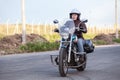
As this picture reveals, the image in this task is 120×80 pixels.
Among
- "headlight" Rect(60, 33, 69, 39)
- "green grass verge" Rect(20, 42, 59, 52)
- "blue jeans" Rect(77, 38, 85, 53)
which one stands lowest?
"green grass verge" Rect(20, 42, 59, 52)

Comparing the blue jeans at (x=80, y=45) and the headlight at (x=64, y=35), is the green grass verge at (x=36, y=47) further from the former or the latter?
the headlight at (x=64, y=35)

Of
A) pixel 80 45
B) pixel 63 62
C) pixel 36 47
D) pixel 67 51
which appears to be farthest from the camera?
pixel 36 47

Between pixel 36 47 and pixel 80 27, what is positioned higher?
pixel 80 27

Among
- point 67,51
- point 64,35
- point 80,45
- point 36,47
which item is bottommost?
point 36,47

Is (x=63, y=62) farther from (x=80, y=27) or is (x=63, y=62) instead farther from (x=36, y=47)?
(x=36, y=47)

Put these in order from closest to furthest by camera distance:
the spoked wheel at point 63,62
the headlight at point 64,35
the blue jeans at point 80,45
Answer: the spoked wheel at point 63,62, the headlight at point 64,35, the blue jeans at point 80,45

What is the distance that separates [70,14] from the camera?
13.7 meters

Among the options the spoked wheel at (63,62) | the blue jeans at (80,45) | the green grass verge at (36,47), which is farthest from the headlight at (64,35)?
the green grass verge at (36,47)

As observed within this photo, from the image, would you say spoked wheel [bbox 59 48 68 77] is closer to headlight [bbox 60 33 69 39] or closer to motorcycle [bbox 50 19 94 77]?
motorcycle [bbox 50 19 94 77]

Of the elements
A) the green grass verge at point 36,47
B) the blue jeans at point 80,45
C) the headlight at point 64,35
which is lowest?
the green grass verge at point 36,47

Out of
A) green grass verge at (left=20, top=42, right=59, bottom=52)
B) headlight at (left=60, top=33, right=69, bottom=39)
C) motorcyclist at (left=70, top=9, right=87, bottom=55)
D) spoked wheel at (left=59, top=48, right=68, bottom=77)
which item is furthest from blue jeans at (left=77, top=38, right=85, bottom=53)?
green grass verge at (left=20, top=42, right=59, bottom=52)

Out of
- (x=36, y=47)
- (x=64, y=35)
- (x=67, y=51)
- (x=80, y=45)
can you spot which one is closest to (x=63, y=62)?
(x=67, y=51)

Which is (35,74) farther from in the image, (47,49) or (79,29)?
(47,49)

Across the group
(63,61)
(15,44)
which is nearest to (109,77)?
(63,61)
